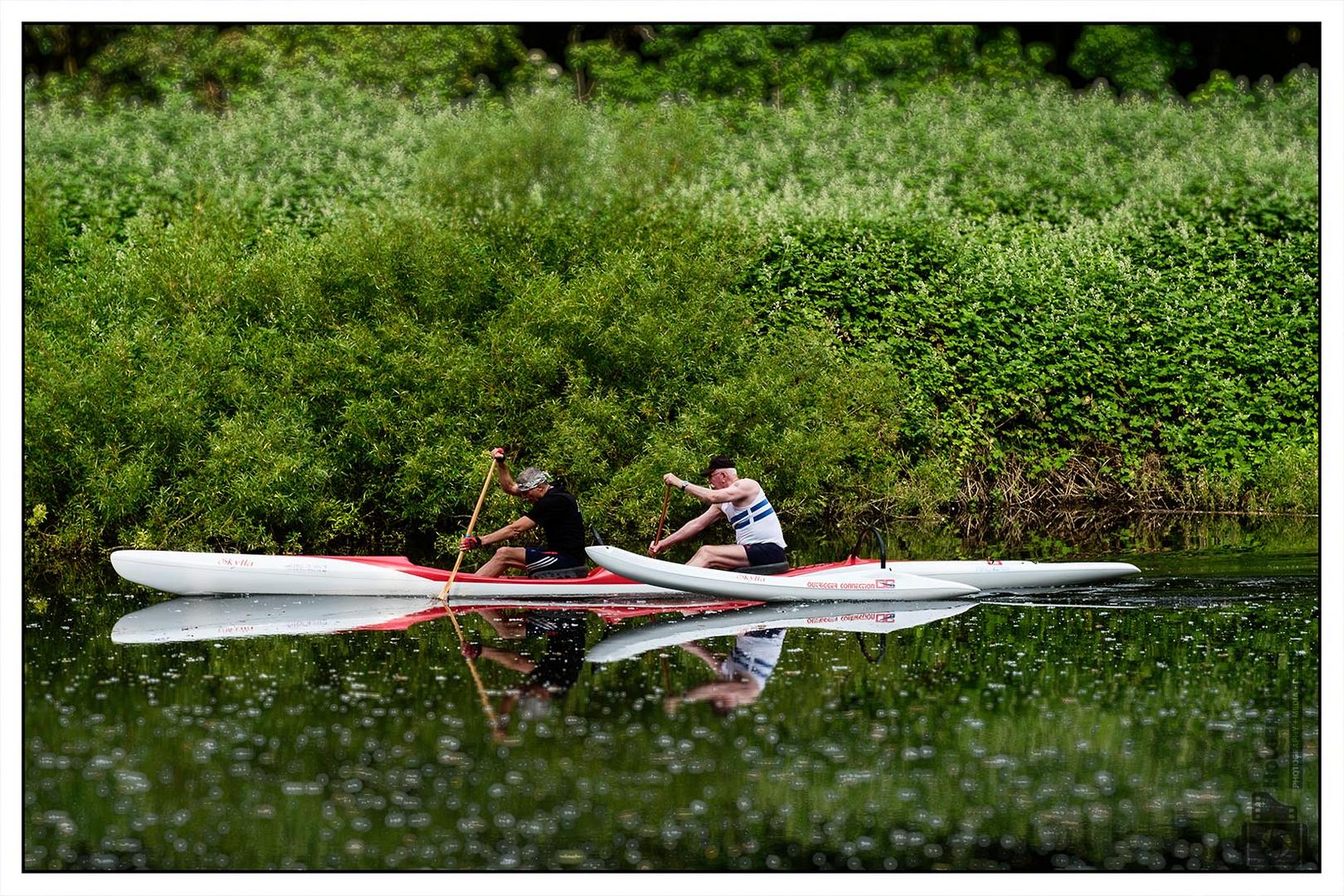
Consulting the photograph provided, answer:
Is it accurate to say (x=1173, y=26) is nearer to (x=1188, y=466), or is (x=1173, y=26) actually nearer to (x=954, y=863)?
(x=1188, y=466)

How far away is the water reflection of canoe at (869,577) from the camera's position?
658 inches

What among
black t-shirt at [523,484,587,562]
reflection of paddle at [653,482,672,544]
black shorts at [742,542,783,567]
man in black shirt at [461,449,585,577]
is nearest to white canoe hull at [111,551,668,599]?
man in black shirt at [461,449,585,577]

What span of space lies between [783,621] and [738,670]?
285cm

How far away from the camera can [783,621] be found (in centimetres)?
1600

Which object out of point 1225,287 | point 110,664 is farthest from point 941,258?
point 110,664

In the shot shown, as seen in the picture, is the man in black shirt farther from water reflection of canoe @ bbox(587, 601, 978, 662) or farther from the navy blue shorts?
water reflection of canoe @ bbox(587, 601, 978, 662)

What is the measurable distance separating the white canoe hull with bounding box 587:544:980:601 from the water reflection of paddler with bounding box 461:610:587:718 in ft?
2.56

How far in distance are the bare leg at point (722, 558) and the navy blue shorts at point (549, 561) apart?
4.20ft

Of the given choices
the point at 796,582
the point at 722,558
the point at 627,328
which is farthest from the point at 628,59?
the point at 796,582

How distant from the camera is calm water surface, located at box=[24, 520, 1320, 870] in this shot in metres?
8.82

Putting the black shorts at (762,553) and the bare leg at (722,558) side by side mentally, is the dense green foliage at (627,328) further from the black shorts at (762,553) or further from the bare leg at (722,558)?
the black shorts at (762,553)

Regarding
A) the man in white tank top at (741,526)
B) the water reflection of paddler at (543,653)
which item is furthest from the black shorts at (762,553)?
the water reflection of paddler at (543,653)

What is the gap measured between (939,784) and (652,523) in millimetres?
11400

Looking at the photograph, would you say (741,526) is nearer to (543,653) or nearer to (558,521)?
(558,521)
